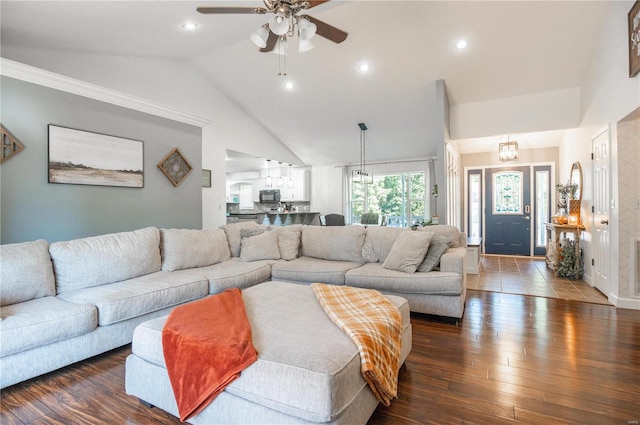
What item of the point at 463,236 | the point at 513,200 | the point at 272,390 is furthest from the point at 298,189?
the point at 272,390

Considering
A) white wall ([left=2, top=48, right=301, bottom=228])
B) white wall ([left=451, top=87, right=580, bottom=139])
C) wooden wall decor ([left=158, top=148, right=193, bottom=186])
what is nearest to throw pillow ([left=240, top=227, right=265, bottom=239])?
wooden wall decor ([left=158, top=148, right=193, bottom=186])

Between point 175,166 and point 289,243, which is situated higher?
point 175,166

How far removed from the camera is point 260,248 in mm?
3922

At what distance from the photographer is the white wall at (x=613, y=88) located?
3.25 meters

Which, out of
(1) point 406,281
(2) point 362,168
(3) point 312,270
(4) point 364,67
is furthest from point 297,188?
(1) point 406,281

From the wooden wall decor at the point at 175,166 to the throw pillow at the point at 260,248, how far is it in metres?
1.58

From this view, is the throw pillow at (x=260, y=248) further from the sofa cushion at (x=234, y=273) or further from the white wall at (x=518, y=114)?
the white wall at (x=518, y=114)

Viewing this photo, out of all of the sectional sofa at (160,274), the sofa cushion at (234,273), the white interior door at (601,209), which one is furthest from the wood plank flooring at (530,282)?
the sofa cushion at (234,273)

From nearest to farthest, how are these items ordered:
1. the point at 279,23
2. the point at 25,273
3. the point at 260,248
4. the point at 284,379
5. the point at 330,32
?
the point at 284,379, the point at 25,273, the point at 279,23, the point at 330,32, the point at 260,248

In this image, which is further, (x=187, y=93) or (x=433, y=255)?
(x=187, y=93)

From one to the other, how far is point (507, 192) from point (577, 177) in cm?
220

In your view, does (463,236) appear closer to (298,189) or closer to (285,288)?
(285,288)

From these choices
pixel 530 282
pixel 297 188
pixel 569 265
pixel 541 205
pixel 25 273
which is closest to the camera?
pixel 25 273

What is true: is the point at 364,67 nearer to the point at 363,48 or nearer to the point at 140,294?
the point at 363,48
